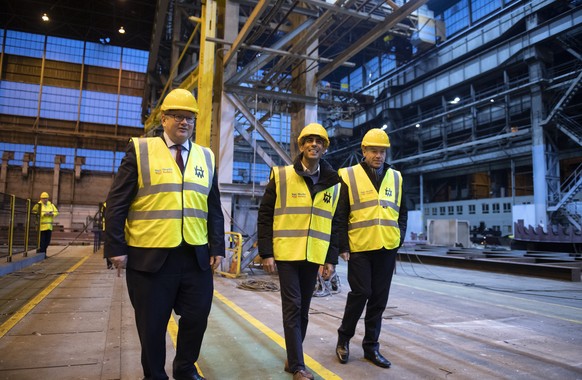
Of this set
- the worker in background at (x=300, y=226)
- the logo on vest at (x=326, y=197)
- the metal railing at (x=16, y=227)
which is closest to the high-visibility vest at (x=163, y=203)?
the worker in background at (x=300, y=226)

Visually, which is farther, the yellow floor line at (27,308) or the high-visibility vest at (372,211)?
the yellow floor line at (27,308)

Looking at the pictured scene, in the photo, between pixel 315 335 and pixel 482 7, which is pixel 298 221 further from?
pixel 482 7

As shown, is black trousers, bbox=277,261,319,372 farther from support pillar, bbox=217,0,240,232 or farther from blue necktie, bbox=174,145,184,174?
support pillar, bbox=217,0,240,232

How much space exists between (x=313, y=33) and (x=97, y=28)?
92.5 feet

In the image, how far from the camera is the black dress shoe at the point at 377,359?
10.9 ft

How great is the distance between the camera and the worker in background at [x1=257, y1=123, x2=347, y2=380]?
3.09 m

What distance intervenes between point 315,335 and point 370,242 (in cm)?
146

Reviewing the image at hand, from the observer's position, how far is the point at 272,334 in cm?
430

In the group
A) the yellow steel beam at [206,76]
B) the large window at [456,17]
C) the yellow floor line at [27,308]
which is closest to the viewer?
the yellow floor line at [27,308]

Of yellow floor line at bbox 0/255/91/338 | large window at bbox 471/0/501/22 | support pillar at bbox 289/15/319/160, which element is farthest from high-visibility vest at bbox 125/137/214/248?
large window at bbox 471/0/501/22

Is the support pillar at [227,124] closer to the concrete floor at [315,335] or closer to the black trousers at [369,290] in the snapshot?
the concrete floor at [315,335]

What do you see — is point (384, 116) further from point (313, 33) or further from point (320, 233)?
point (320, 233)

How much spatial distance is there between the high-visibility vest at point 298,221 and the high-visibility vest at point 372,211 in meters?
0.37

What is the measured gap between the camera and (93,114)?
3269cm
